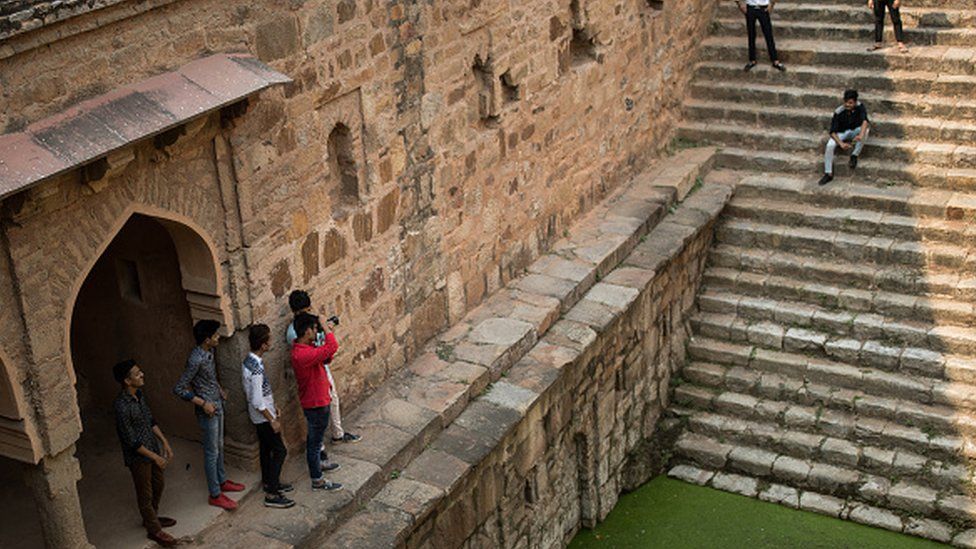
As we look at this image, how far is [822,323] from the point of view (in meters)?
11.0

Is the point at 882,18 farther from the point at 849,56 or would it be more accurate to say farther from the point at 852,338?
the point at 852,338

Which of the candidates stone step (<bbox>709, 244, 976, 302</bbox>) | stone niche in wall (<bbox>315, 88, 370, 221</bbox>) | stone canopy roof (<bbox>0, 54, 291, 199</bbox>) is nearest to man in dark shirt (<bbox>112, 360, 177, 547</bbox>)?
stone canopy roof (<bbox>0, 54, 291, 199</bbox>)

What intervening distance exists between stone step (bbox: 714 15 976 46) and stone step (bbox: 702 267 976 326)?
9.02 feet

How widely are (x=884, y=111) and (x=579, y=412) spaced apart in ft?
15.4

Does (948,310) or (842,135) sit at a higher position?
(842,135)

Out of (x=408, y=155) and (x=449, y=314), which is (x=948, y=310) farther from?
(x=408, y=155)

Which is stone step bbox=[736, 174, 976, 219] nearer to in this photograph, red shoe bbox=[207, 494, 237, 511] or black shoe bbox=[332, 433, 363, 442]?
black shoe bbox=[332, 433, 363, 442]

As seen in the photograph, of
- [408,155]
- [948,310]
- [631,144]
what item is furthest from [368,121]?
[948,310]

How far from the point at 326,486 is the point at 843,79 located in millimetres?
7295

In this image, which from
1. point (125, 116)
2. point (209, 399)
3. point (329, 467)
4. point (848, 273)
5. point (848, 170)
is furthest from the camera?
point (848, 170)

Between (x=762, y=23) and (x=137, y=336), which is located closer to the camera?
(x=137, y=336)

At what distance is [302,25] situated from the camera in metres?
7.22

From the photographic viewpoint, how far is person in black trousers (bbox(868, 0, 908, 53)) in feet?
40.3

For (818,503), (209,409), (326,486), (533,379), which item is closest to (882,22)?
(818,503)
